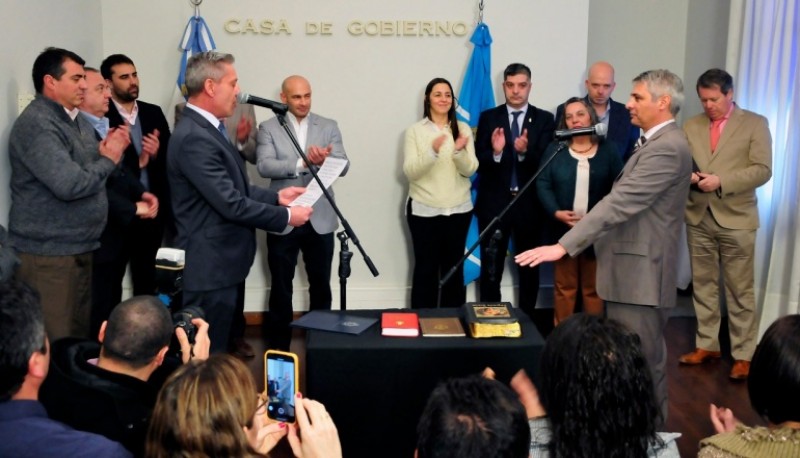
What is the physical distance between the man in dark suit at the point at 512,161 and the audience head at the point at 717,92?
→ 3.19 ft

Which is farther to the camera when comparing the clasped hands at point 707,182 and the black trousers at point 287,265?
the black trousers at point 287,265

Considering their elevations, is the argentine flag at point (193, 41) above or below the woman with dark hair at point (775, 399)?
above

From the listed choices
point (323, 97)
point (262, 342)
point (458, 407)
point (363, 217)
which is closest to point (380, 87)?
point (323, 97)

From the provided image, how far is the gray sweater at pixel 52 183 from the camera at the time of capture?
3385 millimetres

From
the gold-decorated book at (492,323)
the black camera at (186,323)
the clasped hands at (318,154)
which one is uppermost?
the clasped hands at (318,154)

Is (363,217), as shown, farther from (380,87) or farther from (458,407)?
(458,407)

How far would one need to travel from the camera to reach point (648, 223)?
3475mm

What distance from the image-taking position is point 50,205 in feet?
11.5

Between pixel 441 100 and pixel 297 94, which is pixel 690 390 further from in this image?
pixel 297 94

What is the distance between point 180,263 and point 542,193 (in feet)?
9.17

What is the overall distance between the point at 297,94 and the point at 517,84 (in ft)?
4.63

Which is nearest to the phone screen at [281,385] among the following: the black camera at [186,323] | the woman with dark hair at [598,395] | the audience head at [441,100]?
the black camera at [186,323]

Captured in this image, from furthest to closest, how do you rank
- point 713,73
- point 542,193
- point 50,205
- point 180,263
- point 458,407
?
point 542,193 → point 713,73 → point 50,205 → point 180,263 → point 458,407

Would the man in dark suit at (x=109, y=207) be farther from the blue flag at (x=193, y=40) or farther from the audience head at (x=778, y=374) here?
the audience head at (x=778, y=374)
